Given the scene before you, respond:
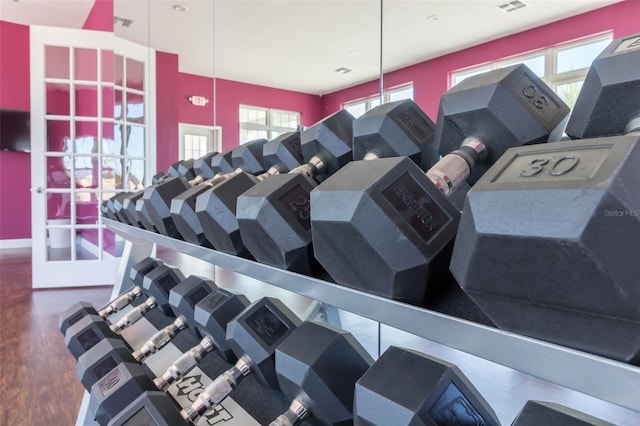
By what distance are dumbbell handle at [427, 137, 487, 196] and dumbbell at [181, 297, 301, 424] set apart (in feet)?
2.06

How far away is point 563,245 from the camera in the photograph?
30 cm

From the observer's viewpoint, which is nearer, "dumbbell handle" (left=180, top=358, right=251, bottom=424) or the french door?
"dumbbell handle" (left=180, top=358, right=251, bottom=424)

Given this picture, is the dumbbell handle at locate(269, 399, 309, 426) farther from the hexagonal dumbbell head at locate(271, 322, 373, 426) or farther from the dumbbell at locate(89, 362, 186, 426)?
the dumbbell at locate(89, 362, 186, 426)

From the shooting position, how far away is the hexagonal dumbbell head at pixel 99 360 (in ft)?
4.33

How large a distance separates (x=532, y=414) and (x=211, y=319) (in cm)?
93

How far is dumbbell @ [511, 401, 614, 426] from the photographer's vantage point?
484 mm

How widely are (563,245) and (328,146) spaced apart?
0.70 meters

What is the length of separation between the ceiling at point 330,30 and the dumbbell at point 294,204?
Answer: 829 millimetres

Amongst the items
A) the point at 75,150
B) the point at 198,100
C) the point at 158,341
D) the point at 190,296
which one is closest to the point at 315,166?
the point at 190,296

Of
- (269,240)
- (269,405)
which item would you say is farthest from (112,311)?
(269,240)

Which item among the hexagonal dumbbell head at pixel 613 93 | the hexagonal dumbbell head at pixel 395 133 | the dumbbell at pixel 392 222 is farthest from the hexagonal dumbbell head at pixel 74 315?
the hexagonal dumbbell head at pixel 613 93

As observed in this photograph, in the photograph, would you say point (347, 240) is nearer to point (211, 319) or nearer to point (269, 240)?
point (269, 240)

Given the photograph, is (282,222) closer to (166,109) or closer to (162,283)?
(162,283)

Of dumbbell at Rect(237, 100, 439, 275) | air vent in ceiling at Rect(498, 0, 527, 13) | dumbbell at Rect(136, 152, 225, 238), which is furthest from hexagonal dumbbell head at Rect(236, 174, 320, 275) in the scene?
air vent in ceiling at Rect(498, 0, 527, 13)
